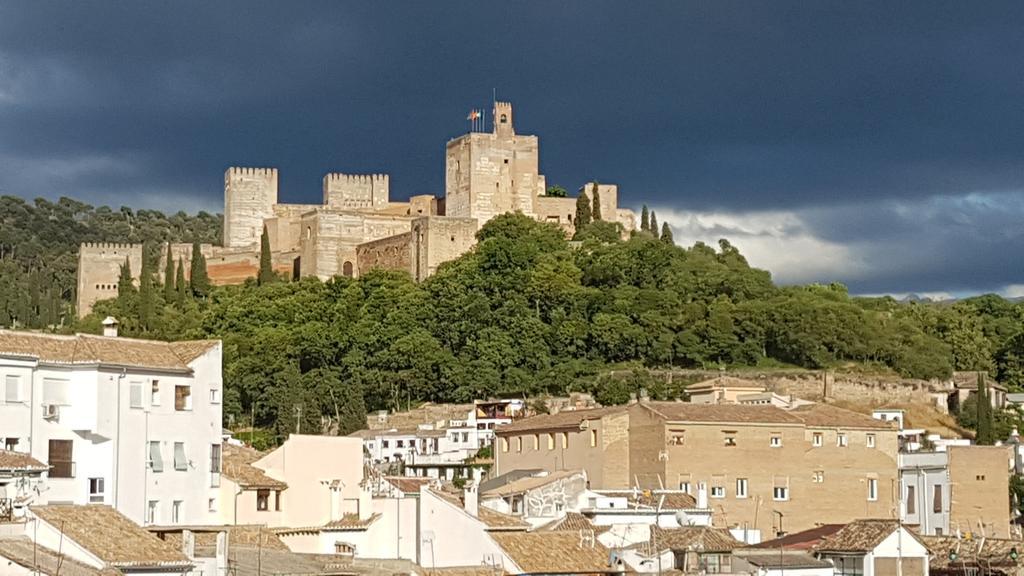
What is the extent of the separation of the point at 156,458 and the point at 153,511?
114cm

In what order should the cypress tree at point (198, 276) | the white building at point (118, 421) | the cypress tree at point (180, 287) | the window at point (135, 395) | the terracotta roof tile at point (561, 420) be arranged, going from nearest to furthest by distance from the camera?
the white building at point (118, 421) < the window at point (135, 395) < the terracotta roof tile at point (561, 420) < the cypress tree at point (180, 287) < the cypress tree at point (198, 276)

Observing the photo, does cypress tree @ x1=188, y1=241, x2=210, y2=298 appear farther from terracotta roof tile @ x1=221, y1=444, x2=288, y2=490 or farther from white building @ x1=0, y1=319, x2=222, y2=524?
white building @ x1=0, y1=319, x2=222, y2=524

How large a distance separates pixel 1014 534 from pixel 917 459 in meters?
4.39

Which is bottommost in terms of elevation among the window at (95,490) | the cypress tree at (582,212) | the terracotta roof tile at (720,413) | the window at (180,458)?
the window at (95,490)

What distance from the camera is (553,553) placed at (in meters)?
35.4

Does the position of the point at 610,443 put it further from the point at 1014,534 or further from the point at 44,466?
the point at 44,466

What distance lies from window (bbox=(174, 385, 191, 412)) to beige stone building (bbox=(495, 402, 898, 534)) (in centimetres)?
2353

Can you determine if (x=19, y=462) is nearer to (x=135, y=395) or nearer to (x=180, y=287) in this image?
(x=135, y=395)

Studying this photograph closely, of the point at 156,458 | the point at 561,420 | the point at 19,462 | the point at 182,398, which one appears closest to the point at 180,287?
the point at 561,420

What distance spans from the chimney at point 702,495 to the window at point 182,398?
16.8m

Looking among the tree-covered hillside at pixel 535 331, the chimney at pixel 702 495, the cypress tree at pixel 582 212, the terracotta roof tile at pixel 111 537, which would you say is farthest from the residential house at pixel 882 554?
the cypress tree at pixel 582 212

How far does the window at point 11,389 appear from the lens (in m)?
36.3

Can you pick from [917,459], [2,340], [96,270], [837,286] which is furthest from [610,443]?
[96,270]

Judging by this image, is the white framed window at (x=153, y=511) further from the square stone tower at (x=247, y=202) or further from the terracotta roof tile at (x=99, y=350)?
the square stone tower at (x=247, y=202)
